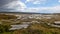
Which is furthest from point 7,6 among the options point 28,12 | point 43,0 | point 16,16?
point 43,0

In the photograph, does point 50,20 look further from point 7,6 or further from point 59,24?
point 7,6

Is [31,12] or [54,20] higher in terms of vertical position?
[31,12]

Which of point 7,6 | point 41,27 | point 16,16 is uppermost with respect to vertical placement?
point 7,6

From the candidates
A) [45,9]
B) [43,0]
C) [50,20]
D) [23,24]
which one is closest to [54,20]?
[50,20]

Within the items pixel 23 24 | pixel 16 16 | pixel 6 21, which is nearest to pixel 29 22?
pixel 23 24

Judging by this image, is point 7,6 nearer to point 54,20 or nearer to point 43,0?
point 43,0

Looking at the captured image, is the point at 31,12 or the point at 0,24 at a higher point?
the point at 31,12

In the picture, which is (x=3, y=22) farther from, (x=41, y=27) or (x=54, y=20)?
(x=54, y=20)
